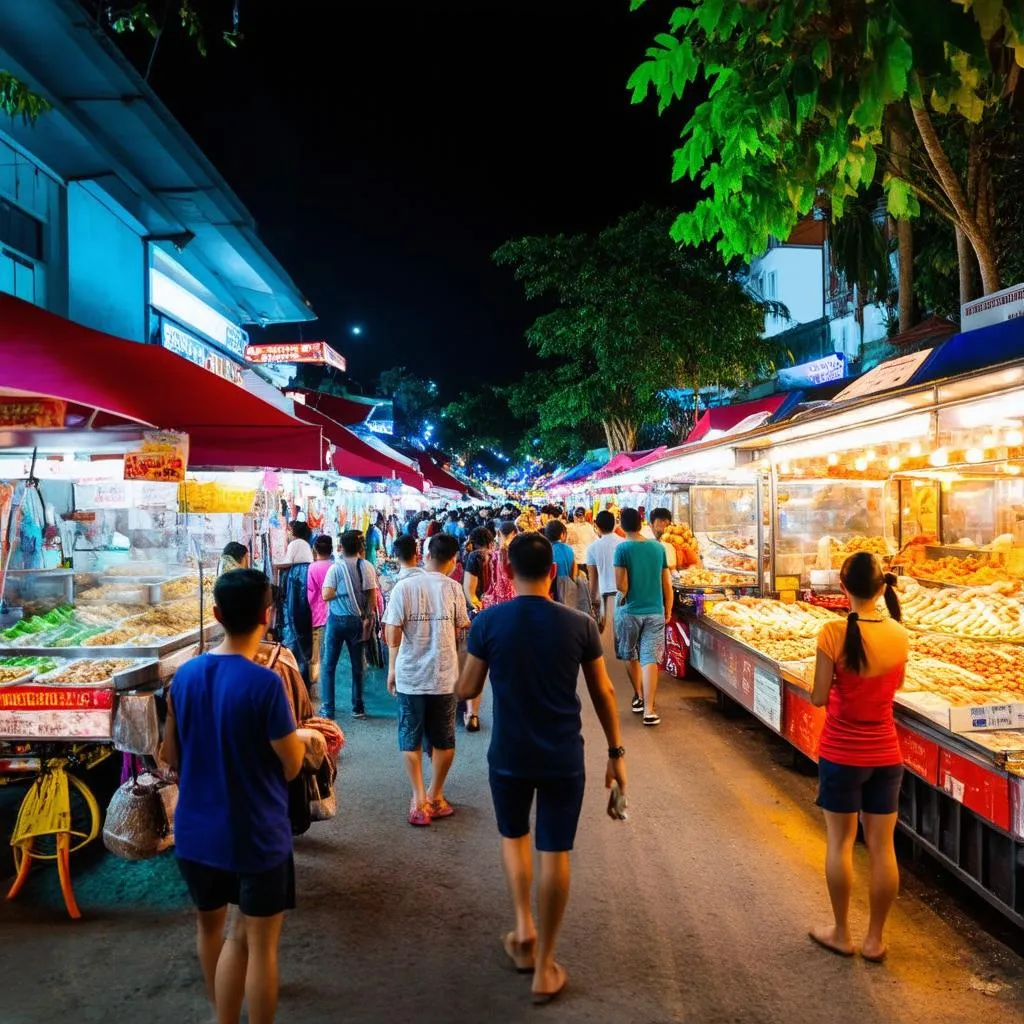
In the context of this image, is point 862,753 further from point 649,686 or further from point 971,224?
point 971,224

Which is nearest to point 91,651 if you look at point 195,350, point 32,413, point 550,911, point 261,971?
point 32,413

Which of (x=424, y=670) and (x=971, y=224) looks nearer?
(x=424, y=670)

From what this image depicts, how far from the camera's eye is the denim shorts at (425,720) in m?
5.77

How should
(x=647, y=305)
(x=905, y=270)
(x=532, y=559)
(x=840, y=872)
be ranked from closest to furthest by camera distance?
(x=532, y=559) → (x=840, y=872) → (x=905, y=270) → (x=647, y=305)

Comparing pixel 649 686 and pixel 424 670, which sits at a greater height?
pixel 424 670

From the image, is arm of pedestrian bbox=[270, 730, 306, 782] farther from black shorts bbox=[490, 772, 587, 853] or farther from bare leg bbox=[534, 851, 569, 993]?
bare leg bbox=[534, 851, 569, 993]

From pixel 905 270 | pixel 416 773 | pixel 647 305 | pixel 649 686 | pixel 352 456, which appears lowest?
pixel 416 773

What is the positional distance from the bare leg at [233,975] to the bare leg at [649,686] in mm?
5779

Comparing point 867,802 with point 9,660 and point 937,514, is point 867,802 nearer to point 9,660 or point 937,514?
point 9,660

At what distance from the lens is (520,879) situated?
3.83 meters

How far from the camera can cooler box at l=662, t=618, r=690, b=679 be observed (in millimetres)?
10398

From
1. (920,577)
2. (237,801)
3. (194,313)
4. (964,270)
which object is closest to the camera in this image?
(237,801)

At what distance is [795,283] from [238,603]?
112ft

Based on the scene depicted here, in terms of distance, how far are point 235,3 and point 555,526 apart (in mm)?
6540
